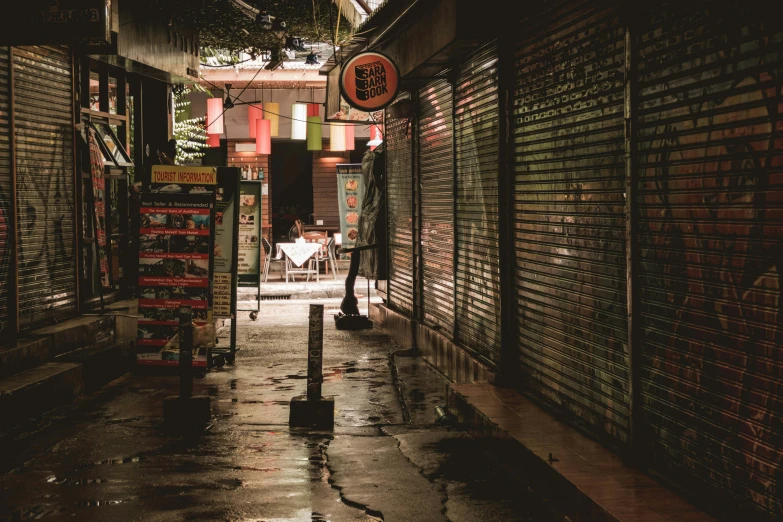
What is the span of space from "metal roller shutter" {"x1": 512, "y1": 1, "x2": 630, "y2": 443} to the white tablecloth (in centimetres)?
1657

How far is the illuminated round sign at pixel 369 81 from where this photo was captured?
1235cm

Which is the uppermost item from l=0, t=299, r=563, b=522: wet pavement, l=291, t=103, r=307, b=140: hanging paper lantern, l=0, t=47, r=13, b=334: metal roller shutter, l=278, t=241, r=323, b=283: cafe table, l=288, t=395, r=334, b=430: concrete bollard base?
l=291, t=103, r=307, b=140: hanging paper lantern

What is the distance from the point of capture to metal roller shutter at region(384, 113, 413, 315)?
1464 cm

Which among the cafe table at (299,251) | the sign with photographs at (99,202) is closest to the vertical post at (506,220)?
the sign with photographs at (99,202)

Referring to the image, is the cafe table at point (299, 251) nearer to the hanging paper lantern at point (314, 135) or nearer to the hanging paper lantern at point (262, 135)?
the hanging paper lantern at point (262, 135)

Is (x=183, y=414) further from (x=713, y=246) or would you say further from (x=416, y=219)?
(x=416, y=219)

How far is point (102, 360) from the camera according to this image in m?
11.6

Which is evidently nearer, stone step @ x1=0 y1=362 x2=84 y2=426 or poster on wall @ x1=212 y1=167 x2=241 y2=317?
stone step @ x1=0 y1=362 x2=84 y2=426

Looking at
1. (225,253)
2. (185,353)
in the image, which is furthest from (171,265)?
(185,353)

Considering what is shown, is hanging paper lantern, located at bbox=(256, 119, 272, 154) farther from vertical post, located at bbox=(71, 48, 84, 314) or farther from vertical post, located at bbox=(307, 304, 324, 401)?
vertical post, located at bbox=(307, 304, 324, 401)

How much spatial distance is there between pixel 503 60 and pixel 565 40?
5.54 feet

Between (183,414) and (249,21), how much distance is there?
11304 mm

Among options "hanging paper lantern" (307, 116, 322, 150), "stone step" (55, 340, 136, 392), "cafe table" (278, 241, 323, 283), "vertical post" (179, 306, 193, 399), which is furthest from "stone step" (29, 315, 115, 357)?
"hanging paper lantern" (307, 116, 322, 150)

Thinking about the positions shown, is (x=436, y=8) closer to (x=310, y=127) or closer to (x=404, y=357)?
(x=404, y=357)
